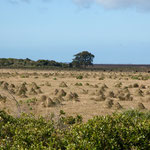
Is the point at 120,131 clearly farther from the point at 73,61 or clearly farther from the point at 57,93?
the point at 73,61

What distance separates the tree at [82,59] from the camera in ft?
329

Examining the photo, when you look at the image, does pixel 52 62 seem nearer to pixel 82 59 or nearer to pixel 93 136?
pixel 82 59

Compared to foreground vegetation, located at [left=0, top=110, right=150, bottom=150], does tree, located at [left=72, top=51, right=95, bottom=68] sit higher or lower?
higher

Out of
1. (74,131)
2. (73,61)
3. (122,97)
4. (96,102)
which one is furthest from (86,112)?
(73,61)

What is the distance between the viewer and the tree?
329ft

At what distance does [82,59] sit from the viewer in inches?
4028

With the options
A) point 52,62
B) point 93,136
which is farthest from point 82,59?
point 93,136

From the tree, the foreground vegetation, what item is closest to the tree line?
the tree

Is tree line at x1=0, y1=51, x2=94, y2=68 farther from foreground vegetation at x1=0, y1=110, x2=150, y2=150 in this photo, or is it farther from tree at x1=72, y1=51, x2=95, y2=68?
foreground vegetation at x1=0, y1=110, x2=150, y2=150

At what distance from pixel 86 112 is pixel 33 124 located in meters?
8.70

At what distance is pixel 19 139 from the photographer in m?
8.02

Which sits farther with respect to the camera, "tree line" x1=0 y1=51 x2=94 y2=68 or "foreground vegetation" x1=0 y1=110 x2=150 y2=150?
"tree line" x1=0 y1=51 x2=94 y2=68

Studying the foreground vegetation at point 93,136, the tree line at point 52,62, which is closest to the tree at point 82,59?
the tree line at point 52,62

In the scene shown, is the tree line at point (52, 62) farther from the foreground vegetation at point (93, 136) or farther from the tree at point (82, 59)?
the foreground vegetation at point (93, 136)
